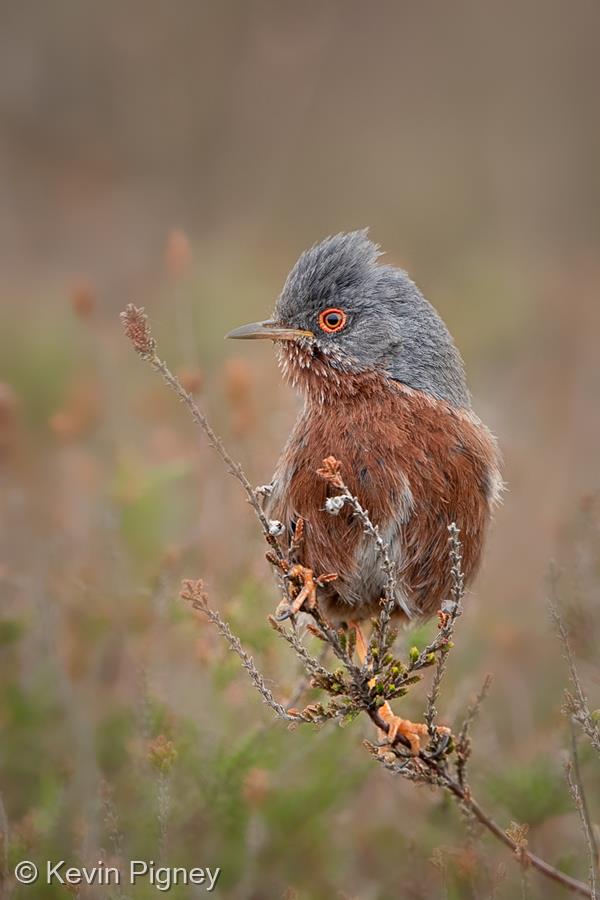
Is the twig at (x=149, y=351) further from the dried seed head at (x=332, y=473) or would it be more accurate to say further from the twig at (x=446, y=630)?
the twig at (x=446, y=630)

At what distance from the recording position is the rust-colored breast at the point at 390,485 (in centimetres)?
375

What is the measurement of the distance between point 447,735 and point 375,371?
153cm

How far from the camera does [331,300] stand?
422 centimetres

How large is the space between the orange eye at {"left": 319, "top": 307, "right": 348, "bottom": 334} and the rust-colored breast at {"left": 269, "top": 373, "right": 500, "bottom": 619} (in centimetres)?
27

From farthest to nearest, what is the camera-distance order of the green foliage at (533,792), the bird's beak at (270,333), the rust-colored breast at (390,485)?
the green foliage at (533,792)
the bird's beak at (270,333)
the rust-colored breast at (390,485)

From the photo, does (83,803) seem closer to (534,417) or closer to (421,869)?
(421,869)

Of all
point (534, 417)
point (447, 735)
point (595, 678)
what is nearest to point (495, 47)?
point (534, 417)

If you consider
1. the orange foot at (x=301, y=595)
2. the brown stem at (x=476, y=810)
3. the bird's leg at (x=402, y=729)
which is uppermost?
the orange foot at (x=301, y=595)

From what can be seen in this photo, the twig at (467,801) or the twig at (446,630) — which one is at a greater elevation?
the twig at (446,630)

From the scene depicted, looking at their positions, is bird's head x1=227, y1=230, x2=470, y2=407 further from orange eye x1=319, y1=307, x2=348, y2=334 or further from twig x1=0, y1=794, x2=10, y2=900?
twig x1=0, y1=794, x2=10, y2=900

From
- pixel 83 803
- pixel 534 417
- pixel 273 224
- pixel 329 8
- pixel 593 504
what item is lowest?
pixel 83 803

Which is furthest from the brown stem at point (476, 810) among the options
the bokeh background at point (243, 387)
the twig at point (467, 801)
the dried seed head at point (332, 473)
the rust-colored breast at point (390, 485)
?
the dried seed head at point (332, 473)

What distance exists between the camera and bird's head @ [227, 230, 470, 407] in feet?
13.4

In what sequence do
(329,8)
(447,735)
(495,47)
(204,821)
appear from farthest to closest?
(495,47) < (329,8) < (204,821) < (447,735)
